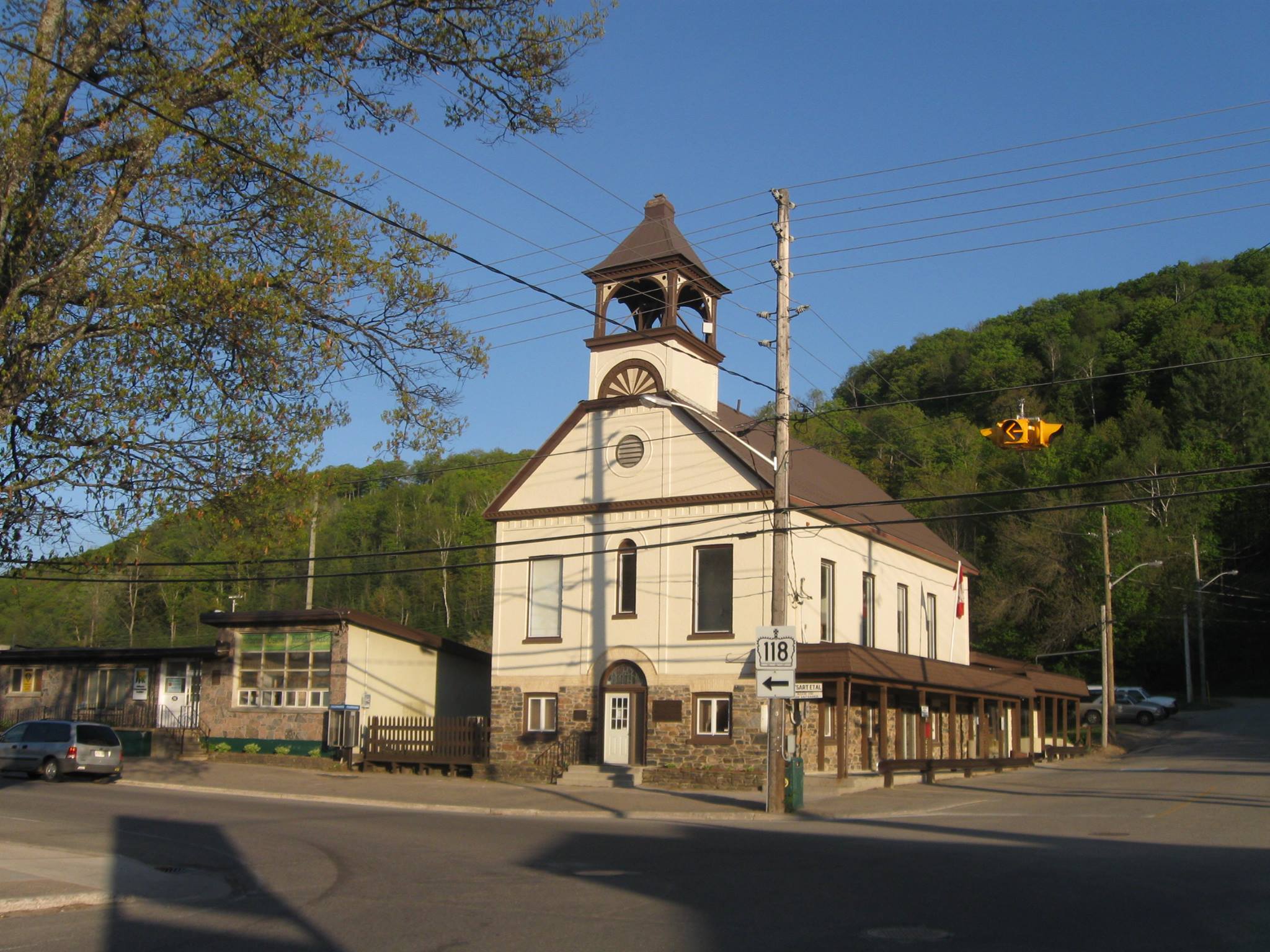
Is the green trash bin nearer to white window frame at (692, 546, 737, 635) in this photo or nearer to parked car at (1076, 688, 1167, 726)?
white window frame at (692, 546, 737, 635)

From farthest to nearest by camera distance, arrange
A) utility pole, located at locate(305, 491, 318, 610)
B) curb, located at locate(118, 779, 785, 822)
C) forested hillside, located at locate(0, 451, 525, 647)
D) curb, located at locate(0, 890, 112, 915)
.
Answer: forested hillside, located at locate(0, 451, 525, 647) → curb, located at locate(118, 779, 785, 822) → utility pole, located at locate(305, 491, 318, 610) → curb, located at locate(0, 890, 112, 915)

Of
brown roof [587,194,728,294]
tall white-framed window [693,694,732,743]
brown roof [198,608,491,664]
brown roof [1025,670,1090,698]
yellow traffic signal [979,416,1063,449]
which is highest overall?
brown roof [587,194,728,294]

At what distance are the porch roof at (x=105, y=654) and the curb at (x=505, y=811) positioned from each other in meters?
12.0

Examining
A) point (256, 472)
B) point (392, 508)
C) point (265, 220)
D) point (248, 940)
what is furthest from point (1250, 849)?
point (392, 508)

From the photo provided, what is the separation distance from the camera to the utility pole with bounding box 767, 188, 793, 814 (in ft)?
72.4

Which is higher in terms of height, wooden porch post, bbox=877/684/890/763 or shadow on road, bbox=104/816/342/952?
wooden porch post, bbox=877/684/890/763

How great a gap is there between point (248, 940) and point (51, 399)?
7.29 m

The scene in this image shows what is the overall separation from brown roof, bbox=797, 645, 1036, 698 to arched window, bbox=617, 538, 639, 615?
5353mm

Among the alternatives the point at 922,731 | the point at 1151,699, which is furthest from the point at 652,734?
the point at 1151,699

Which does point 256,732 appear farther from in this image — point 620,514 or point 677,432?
point 677,432

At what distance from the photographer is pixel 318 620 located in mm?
36125

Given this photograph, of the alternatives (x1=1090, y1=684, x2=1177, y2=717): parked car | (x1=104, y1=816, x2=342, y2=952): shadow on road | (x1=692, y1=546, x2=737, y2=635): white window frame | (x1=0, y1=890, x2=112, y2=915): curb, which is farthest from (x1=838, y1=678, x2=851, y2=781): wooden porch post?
(x1=1090, y1=684, x2=1177, y2=717): parked car

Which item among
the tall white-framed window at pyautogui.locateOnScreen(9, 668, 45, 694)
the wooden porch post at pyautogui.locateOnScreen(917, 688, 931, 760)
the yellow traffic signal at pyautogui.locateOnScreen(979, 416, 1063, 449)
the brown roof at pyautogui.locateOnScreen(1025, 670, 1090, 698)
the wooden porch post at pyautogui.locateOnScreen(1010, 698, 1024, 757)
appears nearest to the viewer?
the yellow traffic signal at pyautogui.locateOnScreen(979, 416, 1063, 449)

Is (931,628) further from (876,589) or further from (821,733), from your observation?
(821,733)
